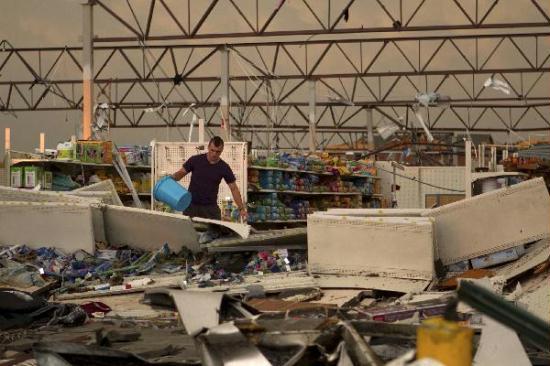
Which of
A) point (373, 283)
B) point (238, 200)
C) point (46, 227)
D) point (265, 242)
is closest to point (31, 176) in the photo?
point (238, 200)

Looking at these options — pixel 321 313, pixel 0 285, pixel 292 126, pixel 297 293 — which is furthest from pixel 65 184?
pixel 292 126

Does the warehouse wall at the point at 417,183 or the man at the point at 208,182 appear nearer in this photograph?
the man at the point at 208,182

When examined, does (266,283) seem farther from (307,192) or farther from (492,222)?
(307,192)

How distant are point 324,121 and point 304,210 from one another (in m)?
17.4

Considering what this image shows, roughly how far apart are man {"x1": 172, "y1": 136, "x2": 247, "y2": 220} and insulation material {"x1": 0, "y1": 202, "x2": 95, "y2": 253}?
1.70m

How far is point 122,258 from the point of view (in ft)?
27.6

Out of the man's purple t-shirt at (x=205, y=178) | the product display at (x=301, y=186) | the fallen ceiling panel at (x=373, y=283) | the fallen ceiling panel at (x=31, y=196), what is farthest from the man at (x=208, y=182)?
the product display at (x=301, y=186)

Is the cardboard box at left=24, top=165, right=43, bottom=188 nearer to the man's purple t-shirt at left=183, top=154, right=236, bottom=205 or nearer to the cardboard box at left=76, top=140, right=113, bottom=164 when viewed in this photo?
the cardboard box at left=76, top=140, right=113, bottom=164

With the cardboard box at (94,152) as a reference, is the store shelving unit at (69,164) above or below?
below

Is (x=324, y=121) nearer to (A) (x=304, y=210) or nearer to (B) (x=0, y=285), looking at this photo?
(A) (x=304, y=210)

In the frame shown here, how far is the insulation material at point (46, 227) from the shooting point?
8469 millimetres

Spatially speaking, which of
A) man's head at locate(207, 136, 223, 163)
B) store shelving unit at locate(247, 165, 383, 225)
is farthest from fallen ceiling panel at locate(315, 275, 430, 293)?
store shelving unit at locate(247, 165, 383, 225)

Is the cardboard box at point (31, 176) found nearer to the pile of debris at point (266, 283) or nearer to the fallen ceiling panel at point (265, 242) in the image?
the pile of debris at point (266, 283)

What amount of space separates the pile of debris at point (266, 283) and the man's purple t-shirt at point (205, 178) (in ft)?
3.93
